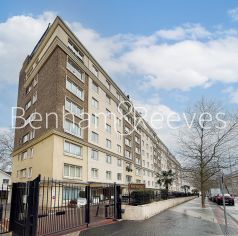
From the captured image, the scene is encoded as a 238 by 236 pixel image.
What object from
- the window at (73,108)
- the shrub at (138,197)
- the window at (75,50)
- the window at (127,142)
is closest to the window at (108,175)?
the window at (127,142)

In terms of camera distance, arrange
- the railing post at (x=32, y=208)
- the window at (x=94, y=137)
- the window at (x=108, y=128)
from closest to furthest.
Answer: the railing post at (x=32, y=208) → the window at (x=94, y=137) → the window at (x=108, y=128)

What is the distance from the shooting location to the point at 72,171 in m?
29.7

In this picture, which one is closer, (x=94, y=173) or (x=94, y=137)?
(x=94, y=173)

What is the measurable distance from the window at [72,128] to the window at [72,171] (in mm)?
3596

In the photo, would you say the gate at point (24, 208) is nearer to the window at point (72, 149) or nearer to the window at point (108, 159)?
the window at point (72, 149)

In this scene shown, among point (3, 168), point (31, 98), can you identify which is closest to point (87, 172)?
point (31, 98)

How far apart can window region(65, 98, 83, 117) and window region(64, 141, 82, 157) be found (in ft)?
12.1

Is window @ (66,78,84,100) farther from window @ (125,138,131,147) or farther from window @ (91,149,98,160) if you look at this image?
window @ (125,138,131,147)

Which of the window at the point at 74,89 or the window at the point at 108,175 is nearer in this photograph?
the window at the point at 74,89

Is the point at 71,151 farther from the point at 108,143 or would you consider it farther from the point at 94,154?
the point at 108,143

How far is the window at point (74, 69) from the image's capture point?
107 ft

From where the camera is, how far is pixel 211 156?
28375 mm

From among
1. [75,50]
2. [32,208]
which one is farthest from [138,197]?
[75,50]

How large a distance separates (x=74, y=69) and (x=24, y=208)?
26.0 meters
